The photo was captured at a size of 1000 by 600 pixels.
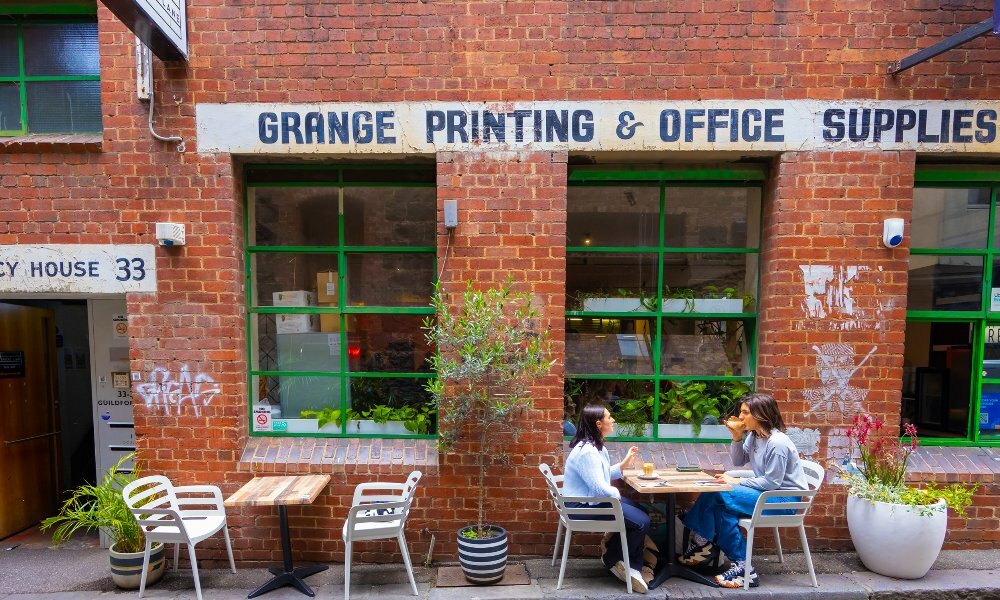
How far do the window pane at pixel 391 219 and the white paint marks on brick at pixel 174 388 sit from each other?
1829 millimetres

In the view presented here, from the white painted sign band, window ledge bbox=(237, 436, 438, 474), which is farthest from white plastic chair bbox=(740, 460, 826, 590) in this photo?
the white painted sign band

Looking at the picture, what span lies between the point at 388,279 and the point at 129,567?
123 inches

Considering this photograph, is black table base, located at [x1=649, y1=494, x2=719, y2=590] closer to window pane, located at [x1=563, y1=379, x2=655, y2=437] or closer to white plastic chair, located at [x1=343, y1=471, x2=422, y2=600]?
window pane, located at [x1=563, y1=379, x2=655, y2=437]

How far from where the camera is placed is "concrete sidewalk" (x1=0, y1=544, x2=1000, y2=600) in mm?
3811

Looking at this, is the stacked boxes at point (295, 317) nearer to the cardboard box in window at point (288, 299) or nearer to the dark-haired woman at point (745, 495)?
the cardboard box in window at point (288, 299)

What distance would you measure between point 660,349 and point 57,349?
691 cm

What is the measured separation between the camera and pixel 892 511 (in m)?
3.89

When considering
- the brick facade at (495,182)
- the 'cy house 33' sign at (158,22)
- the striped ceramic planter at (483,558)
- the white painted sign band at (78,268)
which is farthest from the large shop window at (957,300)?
the white painted sign band at (78,268)

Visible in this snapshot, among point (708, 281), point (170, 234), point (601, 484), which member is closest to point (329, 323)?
point (170, 234)

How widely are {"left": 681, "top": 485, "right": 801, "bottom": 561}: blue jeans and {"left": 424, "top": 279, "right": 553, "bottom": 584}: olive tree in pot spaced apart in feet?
5.18

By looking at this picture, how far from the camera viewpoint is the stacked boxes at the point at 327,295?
4.83 m

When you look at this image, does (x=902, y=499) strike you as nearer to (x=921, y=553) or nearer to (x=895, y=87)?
(x=921, y=553)

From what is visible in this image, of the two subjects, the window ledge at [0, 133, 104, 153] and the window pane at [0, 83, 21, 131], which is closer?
the window ledge at [0, 133, 104, 153]

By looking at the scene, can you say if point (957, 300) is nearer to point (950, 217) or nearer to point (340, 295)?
point (950, 217)
